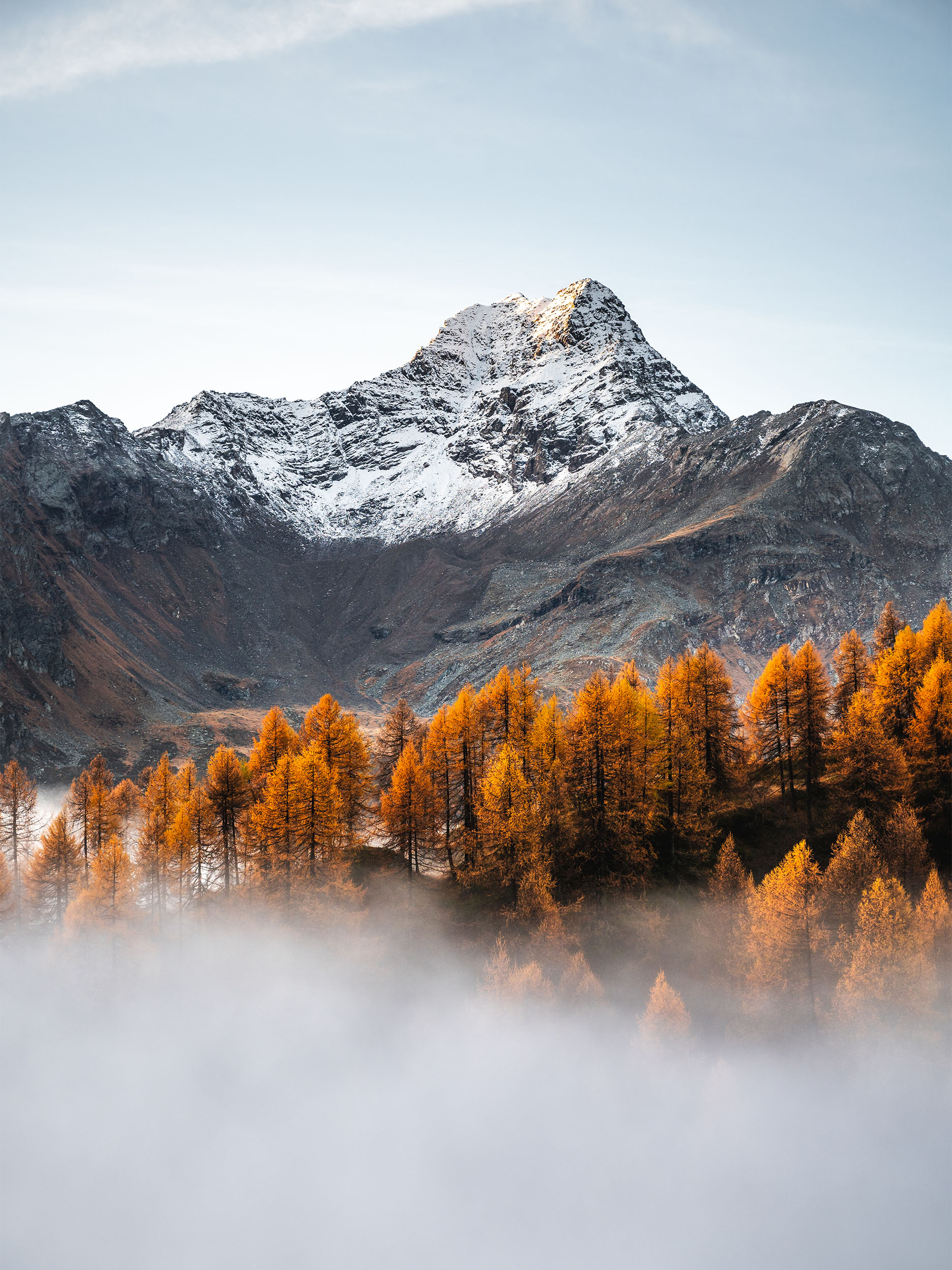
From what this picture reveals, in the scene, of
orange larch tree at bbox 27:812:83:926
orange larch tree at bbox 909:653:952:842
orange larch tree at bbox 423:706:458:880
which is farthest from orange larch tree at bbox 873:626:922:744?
orange larch tree at bbox 27:812:83:926

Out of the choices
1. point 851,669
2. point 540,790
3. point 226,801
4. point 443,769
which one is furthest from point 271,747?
point 851,669

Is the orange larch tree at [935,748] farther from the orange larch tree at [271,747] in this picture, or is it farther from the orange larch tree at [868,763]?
the orange larch tree at [271,747]

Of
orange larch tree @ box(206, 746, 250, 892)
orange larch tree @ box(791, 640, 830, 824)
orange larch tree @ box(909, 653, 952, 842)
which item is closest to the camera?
orange larch tree @ box(909, 653, 952, 842)

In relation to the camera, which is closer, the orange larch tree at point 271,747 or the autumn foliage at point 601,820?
the autumn foliage at point 601,820

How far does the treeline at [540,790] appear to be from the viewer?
4966 centimetres

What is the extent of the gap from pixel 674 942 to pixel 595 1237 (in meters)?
14.7

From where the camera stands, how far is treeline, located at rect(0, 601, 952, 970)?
49.7 m

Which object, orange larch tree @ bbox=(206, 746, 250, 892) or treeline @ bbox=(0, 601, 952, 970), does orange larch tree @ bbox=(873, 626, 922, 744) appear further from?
orange larch tree @ bbox=(206, 746, 250, 892)

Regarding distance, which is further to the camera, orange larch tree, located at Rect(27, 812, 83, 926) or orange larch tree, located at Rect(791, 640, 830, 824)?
orange larch tree, located at Rect(27, 812, 83, 926)

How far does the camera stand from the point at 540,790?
51.4 metres

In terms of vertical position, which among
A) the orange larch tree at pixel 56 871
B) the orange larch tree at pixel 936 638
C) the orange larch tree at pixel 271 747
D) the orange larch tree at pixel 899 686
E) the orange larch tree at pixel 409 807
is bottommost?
the orange larch tree at pixel 56 871

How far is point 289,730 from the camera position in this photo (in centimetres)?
6103

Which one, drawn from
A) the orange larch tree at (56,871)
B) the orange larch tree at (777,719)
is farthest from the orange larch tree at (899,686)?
the orange larch tree at (56,871)

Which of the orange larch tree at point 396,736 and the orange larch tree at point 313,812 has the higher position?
the orange larch tree at point 396,736
